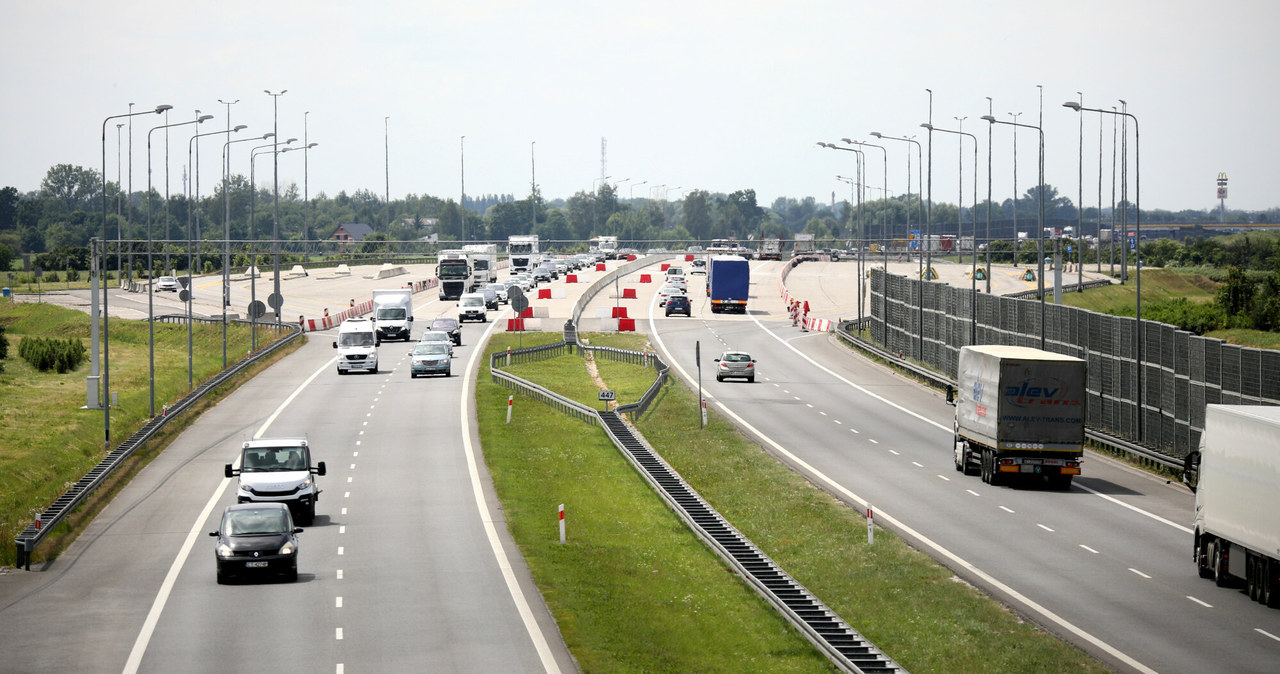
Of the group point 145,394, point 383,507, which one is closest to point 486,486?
point 383,507

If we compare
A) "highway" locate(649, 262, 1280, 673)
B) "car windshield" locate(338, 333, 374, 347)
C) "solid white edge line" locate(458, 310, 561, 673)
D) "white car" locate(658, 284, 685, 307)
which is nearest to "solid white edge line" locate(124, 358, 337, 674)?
"solid white edge line" locate(458, 310, 561, 673)

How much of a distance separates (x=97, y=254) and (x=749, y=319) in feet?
165

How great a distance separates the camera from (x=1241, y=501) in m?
24.9

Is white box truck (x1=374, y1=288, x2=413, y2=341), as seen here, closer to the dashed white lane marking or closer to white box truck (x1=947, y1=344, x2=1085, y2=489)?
white box truck (x1=947, y1=344, x2=1085, y2=489)

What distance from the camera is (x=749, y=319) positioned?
98.2 metres

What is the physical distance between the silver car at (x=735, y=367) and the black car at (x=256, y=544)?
127 feet

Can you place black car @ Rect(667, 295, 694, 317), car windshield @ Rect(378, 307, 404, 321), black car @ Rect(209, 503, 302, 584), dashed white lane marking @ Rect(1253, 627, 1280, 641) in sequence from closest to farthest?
dashed white lane marking @ Rect(1253, 627, 1280, 641)
black car @ Rect(209, 503, 302, 584)
car windshield @ Rect(378, 307, 404, 321)
black car @ Rect(667, 295, 694, 317)

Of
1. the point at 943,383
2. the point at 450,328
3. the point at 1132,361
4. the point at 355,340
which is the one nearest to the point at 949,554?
the point at 1132,361

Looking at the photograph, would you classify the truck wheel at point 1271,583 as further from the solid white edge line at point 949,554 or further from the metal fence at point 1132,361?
the metal fence at point 1132,361

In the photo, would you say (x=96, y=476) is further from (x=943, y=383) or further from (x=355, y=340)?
(x=943, y=383)

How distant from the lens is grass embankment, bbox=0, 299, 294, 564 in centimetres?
4056

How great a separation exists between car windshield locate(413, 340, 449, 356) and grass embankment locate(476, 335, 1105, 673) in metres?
17.1

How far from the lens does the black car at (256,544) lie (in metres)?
27.5

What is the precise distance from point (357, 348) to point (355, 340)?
0.81 metres
